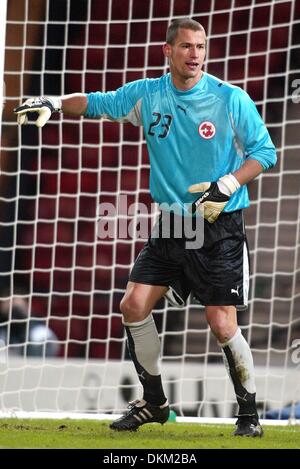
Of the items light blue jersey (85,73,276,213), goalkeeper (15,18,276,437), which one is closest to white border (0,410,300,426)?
goalkeeper (15,18,276,437)

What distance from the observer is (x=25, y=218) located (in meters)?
11.0

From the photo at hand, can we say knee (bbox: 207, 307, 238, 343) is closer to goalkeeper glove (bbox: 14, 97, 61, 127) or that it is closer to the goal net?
goalkeeper glove (bbox: 14, 97, 61, 127)

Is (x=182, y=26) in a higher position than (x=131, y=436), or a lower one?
higher

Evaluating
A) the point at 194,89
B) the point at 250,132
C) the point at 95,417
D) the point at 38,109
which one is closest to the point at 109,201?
the point at 95,417

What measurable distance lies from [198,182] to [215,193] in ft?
0.63

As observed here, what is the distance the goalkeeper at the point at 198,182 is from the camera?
502 centimetres

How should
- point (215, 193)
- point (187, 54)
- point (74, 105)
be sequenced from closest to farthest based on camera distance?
1. point (215, 193)
2. point (187, 54)
3. point (74, 105)

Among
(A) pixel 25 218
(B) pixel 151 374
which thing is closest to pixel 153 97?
(B) pixel 151 374

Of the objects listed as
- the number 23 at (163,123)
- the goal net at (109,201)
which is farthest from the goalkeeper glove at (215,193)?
the goal net at (109,201)

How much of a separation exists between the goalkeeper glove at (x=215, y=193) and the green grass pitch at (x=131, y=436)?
0.98m

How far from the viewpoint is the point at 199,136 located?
5.06 metres

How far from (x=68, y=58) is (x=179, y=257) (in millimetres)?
6642

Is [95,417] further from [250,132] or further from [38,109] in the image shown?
[250,132]

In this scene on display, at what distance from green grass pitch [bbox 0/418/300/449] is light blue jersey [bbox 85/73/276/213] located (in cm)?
102
